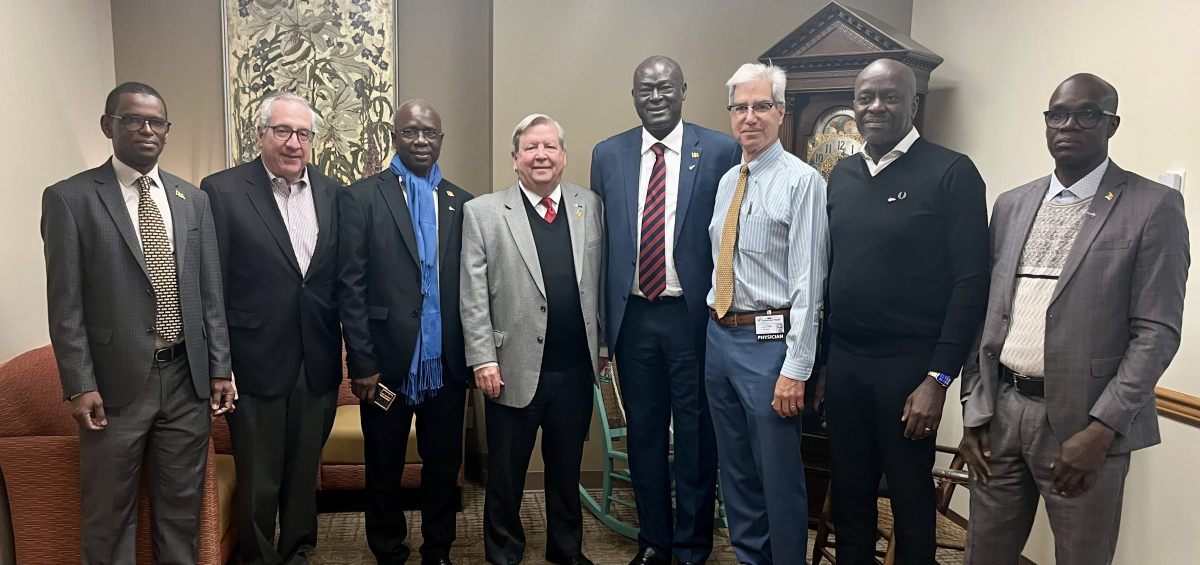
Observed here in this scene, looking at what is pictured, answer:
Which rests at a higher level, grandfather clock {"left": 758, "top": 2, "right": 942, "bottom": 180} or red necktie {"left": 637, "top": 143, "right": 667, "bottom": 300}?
grandfather clock {"left": 758, "top": 2, "right": 942, "bottom": 180}

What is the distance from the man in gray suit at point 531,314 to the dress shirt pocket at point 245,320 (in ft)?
2.19

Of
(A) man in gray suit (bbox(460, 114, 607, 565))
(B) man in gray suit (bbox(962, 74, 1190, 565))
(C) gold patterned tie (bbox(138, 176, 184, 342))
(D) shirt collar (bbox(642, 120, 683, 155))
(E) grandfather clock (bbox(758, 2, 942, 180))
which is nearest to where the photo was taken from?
(B) man in gray suit (bbox(962, 74, 1190, 565))

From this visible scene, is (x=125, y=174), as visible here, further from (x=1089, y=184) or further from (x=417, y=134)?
(x=1089, y=184)

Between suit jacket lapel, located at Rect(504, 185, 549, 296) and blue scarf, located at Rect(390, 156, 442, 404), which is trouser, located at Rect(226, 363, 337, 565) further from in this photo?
suit jacket lapel, located at Rect(504, 185, 549, 296)

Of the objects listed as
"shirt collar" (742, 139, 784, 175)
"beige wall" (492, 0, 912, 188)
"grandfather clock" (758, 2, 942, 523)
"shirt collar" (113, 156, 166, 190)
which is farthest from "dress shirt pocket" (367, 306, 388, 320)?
"grandfather clock" (758, 2, 942, 523)

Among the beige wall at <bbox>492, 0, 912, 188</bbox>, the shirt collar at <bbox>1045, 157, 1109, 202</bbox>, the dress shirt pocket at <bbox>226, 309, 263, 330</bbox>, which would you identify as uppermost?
the beige wall at <bbox>492, 0, 912, 188</bbox>

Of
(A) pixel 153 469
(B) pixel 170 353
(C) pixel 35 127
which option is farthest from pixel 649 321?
(C) pixel 35 127

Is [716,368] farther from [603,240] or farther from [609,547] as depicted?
[609,547]

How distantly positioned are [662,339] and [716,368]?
0.23 meters

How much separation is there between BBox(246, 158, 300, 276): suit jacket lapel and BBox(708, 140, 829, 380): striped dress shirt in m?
1.43

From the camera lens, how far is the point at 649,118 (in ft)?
8.99

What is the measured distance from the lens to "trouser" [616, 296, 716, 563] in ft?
8.77

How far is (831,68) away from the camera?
3.27 m

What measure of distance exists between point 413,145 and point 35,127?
5.01 feet
